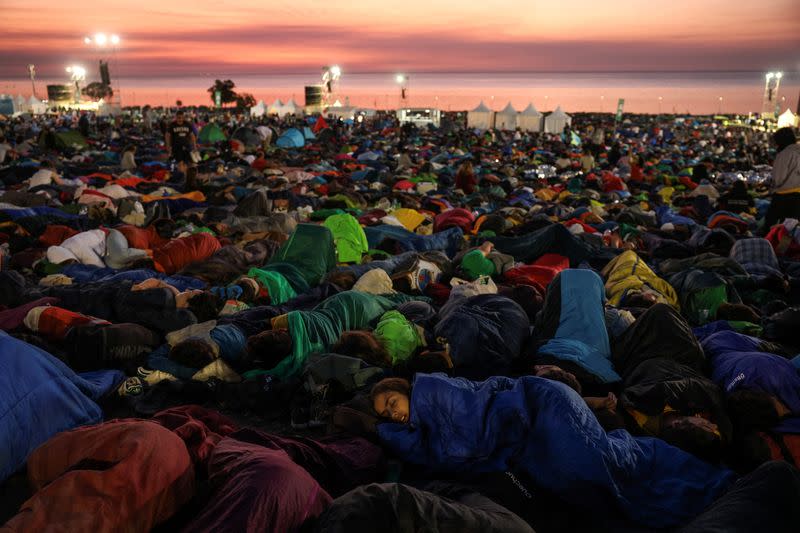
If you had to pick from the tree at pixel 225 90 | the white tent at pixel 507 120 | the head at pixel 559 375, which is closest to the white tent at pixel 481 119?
the white tent at pixel 507 120

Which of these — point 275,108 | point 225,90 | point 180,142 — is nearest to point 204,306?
point 180,142

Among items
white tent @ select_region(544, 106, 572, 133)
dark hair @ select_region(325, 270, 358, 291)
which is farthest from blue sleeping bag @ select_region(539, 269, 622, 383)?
white tent @ select_region(544, 106, 572, 133)

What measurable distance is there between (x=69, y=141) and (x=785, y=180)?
66.9 feet

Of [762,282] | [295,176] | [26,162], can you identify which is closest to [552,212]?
[762,282]

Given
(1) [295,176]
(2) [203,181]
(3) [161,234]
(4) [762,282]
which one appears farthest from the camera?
(1) [295,176]

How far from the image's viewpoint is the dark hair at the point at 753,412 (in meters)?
3.02

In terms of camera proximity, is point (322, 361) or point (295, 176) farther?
point (295, 176)

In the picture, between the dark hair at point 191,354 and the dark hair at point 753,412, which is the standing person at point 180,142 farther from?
the dark hair at point 753,412

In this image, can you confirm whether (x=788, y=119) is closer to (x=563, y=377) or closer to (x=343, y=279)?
(x=343, y=279)

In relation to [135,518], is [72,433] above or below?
above

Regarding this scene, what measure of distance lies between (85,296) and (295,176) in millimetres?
8294

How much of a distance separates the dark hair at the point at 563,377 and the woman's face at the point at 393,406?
85cm

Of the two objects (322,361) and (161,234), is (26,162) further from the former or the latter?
(322,361)

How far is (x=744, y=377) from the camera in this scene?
3.29 meters
